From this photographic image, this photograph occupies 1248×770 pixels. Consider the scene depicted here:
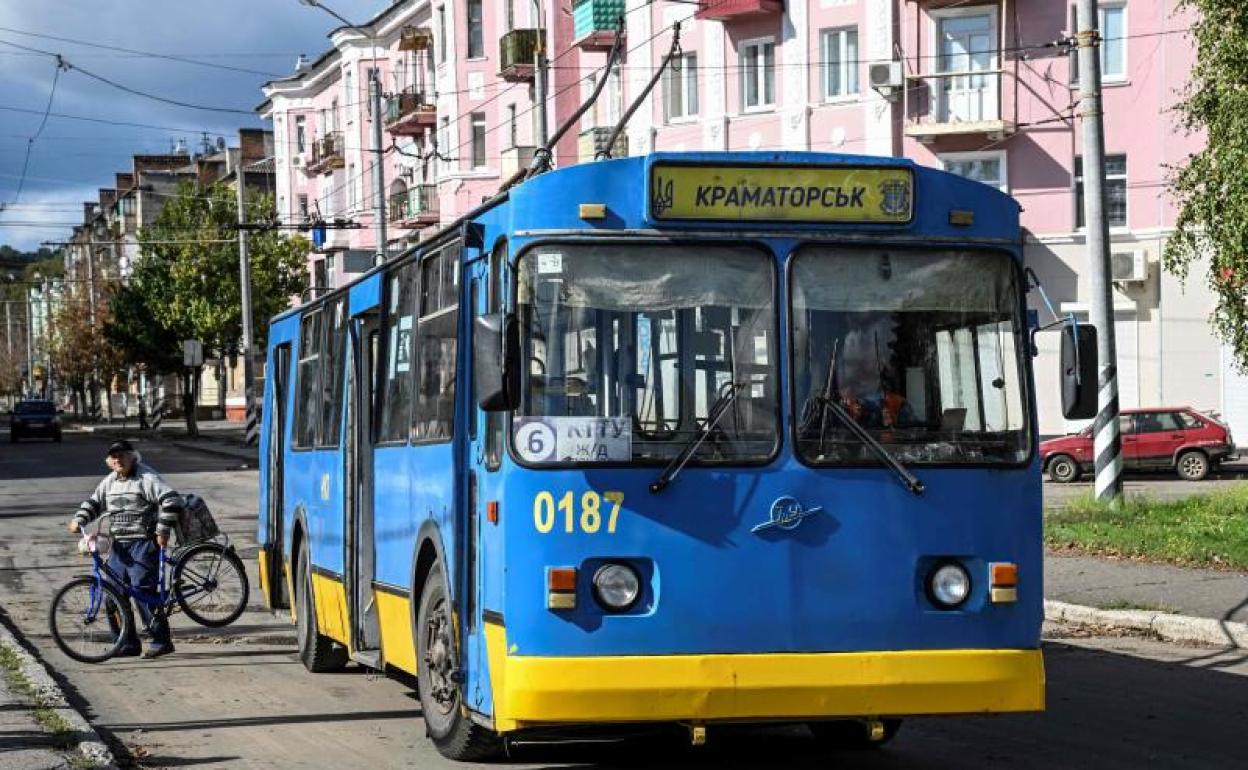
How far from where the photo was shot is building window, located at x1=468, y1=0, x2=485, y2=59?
60.2 m

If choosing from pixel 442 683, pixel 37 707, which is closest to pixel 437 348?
pixel 442 683

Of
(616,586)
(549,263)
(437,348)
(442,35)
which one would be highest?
(442,35)

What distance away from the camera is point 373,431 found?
11227 mm

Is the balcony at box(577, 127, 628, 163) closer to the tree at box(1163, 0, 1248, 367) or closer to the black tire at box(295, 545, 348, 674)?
the tree at box(1163, 0, 1248, 367)

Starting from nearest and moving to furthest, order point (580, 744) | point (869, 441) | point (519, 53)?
1. point (869, 441)
2. point (580, 744)
3. point (519, 53)

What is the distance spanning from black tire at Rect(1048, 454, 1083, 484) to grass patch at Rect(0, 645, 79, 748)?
2642 cm

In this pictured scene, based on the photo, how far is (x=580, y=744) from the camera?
9.93 meters

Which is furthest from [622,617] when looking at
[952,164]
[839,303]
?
[952,164]

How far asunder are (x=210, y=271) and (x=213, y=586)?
181ft

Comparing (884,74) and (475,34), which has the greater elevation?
(475,34)

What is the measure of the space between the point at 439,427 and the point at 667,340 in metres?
1.88

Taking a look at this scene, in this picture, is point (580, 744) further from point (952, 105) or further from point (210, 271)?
point (210, 271)

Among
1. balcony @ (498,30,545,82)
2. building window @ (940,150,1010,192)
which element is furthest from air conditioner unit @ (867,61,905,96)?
balcony @ (498,30,545,82)

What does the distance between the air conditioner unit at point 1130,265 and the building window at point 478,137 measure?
80.8ft
